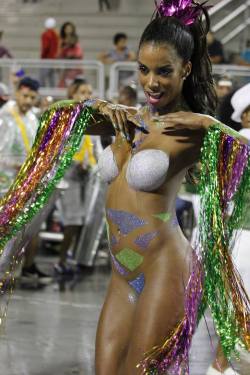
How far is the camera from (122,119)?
3646 millimetres

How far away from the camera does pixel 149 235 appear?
3.62m

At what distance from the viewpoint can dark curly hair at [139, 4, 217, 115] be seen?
3.62 meters

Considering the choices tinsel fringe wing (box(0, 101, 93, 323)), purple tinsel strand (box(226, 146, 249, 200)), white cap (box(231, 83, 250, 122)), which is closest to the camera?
purple tinsel strand (box(226, 146, 249, 200))

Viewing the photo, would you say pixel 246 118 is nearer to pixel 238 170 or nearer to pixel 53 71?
pixel 238 170

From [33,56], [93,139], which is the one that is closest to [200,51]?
[93,139]

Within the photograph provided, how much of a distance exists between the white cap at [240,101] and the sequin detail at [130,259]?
7.08 ft

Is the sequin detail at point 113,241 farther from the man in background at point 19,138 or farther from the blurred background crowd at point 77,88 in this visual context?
the man in background at point 19,138

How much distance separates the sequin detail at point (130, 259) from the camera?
3.64 metres

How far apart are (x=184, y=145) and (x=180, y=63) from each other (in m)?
0.33

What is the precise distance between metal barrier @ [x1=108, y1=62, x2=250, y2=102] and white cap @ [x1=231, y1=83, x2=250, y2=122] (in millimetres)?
4581

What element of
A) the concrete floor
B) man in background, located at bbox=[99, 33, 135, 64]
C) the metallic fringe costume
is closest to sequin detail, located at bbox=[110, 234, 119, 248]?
the metallic fringe costume

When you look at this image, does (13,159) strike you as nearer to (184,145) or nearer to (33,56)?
(184,145)

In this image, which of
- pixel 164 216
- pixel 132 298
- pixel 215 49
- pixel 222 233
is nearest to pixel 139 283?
pixel 132 298

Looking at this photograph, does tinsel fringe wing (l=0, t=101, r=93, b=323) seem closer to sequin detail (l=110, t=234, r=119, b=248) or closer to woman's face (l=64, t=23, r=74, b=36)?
sequin detail (l=110, t=234, r=119, b=248)
